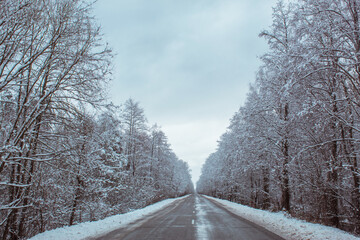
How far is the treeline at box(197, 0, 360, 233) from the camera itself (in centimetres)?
811

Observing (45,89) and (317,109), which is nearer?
(45,89)

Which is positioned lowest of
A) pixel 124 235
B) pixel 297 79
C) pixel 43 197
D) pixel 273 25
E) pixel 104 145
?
pixel 124 235

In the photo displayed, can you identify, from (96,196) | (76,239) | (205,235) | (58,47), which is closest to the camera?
(58,47)

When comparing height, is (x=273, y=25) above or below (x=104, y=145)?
above

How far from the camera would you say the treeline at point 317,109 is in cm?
811

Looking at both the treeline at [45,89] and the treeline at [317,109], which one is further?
the treeline at [317,109]

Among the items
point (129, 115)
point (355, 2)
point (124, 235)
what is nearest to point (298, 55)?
point (355, 2)

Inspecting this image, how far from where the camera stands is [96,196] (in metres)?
15.4

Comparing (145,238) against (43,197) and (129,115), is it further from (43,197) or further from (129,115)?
(129,115)

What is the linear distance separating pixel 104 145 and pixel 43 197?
14.9 feet

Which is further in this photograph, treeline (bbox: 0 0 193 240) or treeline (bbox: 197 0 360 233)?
treeline (bbox: 197 0 360 233)

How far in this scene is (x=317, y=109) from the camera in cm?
960

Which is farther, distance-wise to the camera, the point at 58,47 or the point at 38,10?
the point at 58,47

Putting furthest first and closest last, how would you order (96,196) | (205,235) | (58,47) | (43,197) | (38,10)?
(96,196), (43,197), (205,235), (58,47), (38,10)
